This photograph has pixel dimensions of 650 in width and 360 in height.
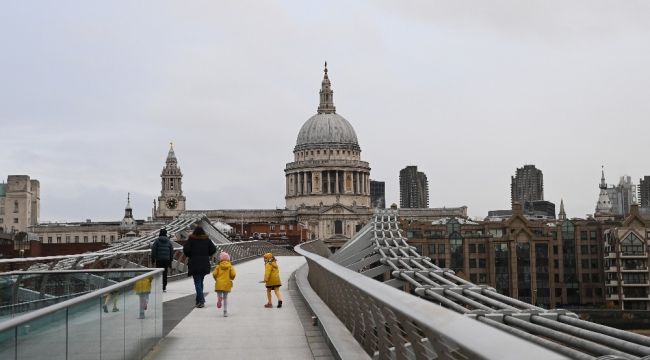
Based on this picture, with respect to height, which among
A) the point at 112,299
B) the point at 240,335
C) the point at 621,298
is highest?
the point at 112,299

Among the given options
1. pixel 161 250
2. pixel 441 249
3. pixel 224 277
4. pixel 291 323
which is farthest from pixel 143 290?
pixel 441 249

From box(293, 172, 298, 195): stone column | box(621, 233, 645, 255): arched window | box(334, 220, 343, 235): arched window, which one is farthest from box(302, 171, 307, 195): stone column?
box(621, 233, 645, 255): arched window

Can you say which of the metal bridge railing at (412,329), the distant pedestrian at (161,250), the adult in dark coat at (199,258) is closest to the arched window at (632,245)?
the distant pedestrian at (161,250)

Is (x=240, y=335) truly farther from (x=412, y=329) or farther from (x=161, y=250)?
(x=161, y=250)

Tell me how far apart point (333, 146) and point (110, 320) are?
17984 centimetres

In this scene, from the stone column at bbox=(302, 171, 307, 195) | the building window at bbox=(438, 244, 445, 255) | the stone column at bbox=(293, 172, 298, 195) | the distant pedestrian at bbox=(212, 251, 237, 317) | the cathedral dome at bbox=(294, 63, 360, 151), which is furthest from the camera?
the cathedral dome at bbox=(294, 63, 360, 151)

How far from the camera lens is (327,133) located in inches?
7485

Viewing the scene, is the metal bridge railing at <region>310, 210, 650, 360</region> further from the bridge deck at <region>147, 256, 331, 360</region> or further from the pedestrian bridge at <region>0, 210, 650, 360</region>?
the bridge deck at <region>147, 256, 331, 360</region>

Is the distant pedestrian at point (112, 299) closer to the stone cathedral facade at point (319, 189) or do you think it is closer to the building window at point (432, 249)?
the building window at point (432, 249)

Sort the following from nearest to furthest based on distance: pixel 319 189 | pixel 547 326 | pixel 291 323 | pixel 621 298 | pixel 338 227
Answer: pixel 547 326, pixel 291 323, pixel 621 298, pixel 338 227, pixel 319 189

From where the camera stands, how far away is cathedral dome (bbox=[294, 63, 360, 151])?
621 ft

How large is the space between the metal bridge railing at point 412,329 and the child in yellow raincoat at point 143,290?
2.17 metres

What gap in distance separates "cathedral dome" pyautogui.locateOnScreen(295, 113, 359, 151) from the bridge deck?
560 ft

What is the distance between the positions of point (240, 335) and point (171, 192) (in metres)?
180
